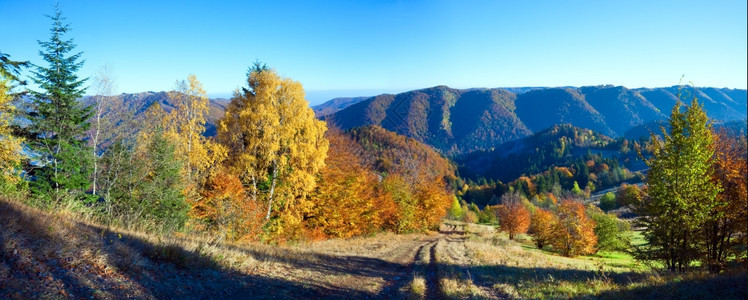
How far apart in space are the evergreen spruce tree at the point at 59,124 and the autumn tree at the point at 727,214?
110 feet

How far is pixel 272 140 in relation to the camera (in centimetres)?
2122

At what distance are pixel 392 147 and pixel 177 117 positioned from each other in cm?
17225

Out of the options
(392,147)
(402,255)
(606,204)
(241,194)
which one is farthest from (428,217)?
(392,147)

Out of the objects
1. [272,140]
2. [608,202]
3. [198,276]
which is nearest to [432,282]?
[198,276]

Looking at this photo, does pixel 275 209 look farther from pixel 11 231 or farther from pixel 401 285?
pixel 11 231

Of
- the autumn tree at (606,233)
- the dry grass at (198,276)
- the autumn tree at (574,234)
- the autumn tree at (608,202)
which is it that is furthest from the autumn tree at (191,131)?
the autumn tree at (608,202)

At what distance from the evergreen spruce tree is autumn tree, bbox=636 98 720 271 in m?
31.5

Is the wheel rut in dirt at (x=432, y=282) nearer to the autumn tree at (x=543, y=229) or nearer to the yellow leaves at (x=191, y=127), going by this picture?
the yellow leaves at (x=191, y=127)

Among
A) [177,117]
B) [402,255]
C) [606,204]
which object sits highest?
[177,117]

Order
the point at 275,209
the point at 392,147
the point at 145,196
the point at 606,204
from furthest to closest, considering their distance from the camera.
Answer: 1. the point at 392,147
2. the point at 606,204
3. the point at 275,209
4. the point at 145,196

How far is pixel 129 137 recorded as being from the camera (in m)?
20.0

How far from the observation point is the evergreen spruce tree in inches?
782

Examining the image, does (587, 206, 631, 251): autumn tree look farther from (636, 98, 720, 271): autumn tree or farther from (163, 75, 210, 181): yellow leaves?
(163, 75, 210, 181): yellow leaves

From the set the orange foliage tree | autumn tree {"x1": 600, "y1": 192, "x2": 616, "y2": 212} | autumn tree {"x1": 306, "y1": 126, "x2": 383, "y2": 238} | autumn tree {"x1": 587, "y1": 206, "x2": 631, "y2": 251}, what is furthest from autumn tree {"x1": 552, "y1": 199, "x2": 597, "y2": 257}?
autumn tree {"x1": 600, "y1": 192, "x2": 616, "y2": 212}
